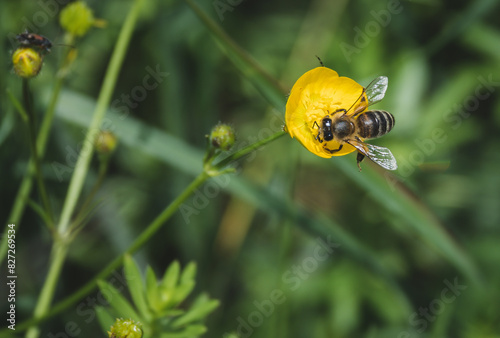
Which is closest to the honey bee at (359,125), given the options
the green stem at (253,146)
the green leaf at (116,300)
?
the green stem at (253,146)

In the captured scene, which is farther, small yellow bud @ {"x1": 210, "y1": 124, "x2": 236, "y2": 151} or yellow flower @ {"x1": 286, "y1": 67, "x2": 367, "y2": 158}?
yellow flower @ {"x1": 286, "y1": 67, "x2": 367, "y2": 158}

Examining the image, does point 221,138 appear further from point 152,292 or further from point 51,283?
point 51,283

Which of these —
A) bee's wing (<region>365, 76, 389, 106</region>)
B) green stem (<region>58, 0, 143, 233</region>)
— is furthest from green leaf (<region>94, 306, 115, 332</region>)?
bee's wing (<region>365, 76, 389, 106</region>)

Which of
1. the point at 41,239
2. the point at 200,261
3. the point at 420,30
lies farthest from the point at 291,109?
the point at 420,30

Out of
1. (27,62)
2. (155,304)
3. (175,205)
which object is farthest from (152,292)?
(27,62)

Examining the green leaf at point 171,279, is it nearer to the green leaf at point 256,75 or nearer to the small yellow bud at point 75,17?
the green leaf at point 256,75

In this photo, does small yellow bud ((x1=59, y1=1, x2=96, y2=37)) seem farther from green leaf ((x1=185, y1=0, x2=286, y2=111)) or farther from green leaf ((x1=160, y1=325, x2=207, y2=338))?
green leaf ((x1=160, y1=325, x2=207, y2=338))
